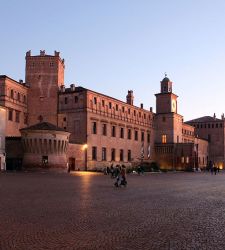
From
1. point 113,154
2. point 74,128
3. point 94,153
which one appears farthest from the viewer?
point 113,154

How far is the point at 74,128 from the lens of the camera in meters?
64.9

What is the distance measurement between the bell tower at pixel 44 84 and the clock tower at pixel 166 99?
30689mm

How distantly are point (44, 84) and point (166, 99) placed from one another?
32978 mm

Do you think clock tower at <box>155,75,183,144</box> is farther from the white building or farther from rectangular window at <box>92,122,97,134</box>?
the white building

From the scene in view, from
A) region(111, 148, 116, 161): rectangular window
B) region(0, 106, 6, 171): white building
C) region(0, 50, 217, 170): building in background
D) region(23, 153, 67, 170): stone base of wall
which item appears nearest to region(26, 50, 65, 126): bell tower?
region(0, 50, 217, 170): building in background

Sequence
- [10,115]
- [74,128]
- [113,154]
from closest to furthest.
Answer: [10,115] → [74,128] → [113,154]

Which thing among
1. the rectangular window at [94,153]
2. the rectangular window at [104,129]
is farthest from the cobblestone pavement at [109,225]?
the rectangular window at [104,129]

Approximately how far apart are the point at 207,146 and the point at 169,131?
29762 mm

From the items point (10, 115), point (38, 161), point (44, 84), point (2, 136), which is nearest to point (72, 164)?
point (38, 161)

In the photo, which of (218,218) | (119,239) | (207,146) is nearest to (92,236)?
(119,239)

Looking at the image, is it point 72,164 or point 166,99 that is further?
point 166,99

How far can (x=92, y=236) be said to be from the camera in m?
9.78

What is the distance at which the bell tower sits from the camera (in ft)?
217

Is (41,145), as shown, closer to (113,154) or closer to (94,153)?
(94,153)
